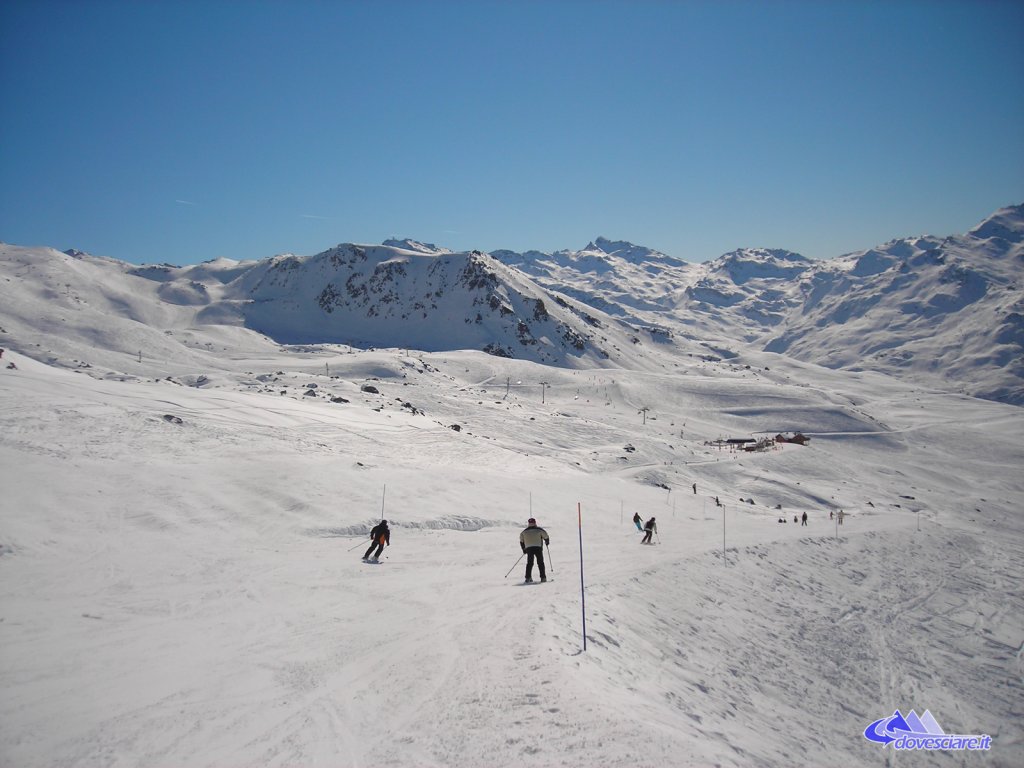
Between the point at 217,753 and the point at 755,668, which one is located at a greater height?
the point at 217,753

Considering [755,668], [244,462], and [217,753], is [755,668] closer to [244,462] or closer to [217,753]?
[217,753]

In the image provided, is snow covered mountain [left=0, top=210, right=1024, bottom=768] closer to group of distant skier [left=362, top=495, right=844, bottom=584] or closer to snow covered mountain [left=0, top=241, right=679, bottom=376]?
group of distant skier [left=362, top=495, right=844, bottom=584]

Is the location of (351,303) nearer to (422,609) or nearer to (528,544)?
(528,544)

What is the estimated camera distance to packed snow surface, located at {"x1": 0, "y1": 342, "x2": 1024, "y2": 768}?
27.9ft

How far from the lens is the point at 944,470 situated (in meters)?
78.3

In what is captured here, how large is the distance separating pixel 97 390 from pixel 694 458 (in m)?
50.6

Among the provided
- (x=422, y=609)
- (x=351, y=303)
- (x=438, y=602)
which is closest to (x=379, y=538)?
(x=438, y=602)

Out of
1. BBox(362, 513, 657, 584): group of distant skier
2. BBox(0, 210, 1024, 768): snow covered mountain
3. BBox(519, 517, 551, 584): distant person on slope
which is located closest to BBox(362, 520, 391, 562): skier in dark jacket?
BBox(362, 513, 657, 584): group of distant skier

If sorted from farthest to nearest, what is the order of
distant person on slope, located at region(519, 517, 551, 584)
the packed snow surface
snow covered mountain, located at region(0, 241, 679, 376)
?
snow covered mountain, located at region(0, 241, 679, 376) → distant person on slope, located at region(519, 517, 551, 584) → the packed snow surface

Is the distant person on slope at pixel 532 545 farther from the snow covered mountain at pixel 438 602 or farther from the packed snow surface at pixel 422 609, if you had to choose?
the packed snow surface at pixel 422 609

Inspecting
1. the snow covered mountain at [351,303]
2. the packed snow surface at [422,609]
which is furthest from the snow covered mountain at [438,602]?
the snow covered mountain at [351,303]

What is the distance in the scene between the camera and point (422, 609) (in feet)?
43.9

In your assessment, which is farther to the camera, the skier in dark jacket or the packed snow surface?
the skier in dark jacket

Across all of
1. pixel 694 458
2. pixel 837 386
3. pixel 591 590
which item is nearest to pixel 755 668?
pixel 591 590
